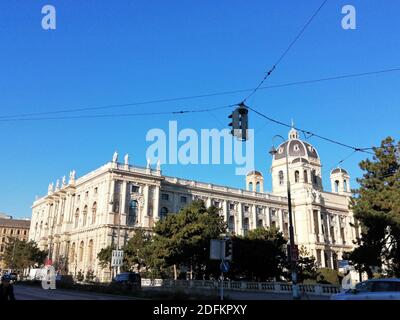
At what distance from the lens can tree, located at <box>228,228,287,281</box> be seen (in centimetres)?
4188

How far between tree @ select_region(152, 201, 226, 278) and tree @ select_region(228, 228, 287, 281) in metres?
2.40

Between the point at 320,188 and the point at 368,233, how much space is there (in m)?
70.6

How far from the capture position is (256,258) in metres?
42.0

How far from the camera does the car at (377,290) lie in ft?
45.8

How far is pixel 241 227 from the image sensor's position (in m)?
86.3

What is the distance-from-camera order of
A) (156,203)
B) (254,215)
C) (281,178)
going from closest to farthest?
(156,203), (254,215), (281,178)

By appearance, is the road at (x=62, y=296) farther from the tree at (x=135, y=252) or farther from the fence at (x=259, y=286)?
the tree at (x=135, y=252)

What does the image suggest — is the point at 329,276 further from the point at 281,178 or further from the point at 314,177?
the point at 314,177

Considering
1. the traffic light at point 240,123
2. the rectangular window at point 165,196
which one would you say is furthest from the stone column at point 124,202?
the traffic light at point 240,123

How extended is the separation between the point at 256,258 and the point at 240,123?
2928 centimetres

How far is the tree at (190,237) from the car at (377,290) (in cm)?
2549

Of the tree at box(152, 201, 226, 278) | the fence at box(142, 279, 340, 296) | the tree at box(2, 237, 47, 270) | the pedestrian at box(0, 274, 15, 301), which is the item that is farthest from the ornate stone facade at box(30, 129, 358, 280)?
the pedestrian at box(0, 274, 15, 301)

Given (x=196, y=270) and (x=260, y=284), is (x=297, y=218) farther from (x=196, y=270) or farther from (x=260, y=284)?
(x=260, y=284)

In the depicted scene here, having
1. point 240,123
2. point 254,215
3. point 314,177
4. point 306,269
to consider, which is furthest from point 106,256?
point 314,177
